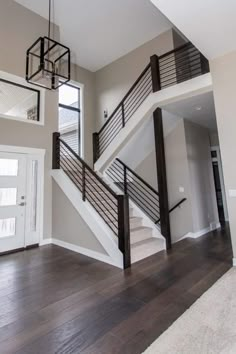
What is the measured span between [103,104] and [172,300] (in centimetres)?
654

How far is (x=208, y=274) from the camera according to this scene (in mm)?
3066

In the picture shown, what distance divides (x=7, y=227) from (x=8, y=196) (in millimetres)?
670

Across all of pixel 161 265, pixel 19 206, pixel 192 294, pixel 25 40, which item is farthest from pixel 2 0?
pixel 192 294

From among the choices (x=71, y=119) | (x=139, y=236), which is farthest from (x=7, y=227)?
(x=71, y=119)

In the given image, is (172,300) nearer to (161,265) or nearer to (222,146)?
(161,265)

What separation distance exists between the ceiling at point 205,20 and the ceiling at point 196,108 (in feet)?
3.32

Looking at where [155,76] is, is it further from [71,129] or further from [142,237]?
[142,237]

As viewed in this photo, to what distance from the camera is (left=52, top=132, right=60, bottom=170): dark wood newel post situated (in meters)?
5.23

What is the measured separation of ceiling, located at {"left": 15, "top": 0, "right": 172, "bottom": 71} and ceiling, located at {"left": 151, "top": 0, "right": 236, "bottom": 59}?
9.69ft

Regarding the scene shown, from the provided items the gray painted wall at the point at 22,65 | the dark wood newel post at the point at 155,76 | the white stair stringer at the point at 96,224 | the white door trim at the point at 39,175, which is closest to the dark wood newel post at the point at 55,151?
the gray painted wall at the point at 22,65

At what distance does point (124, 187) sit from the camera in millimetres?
5699

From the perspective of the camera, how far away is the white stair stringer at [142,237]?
396cm

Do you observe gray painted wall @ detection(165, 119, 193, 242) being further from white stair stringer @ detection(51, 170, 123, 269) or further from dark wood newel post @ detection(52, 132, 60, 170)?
dark wood newel post @ detection(52, 132, 60, 170)

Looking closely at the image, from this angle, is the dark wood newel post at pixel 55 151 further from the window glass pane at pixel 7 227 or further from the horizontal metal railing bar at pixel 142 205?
the horizontal metal railing bar at pixel 142 205
